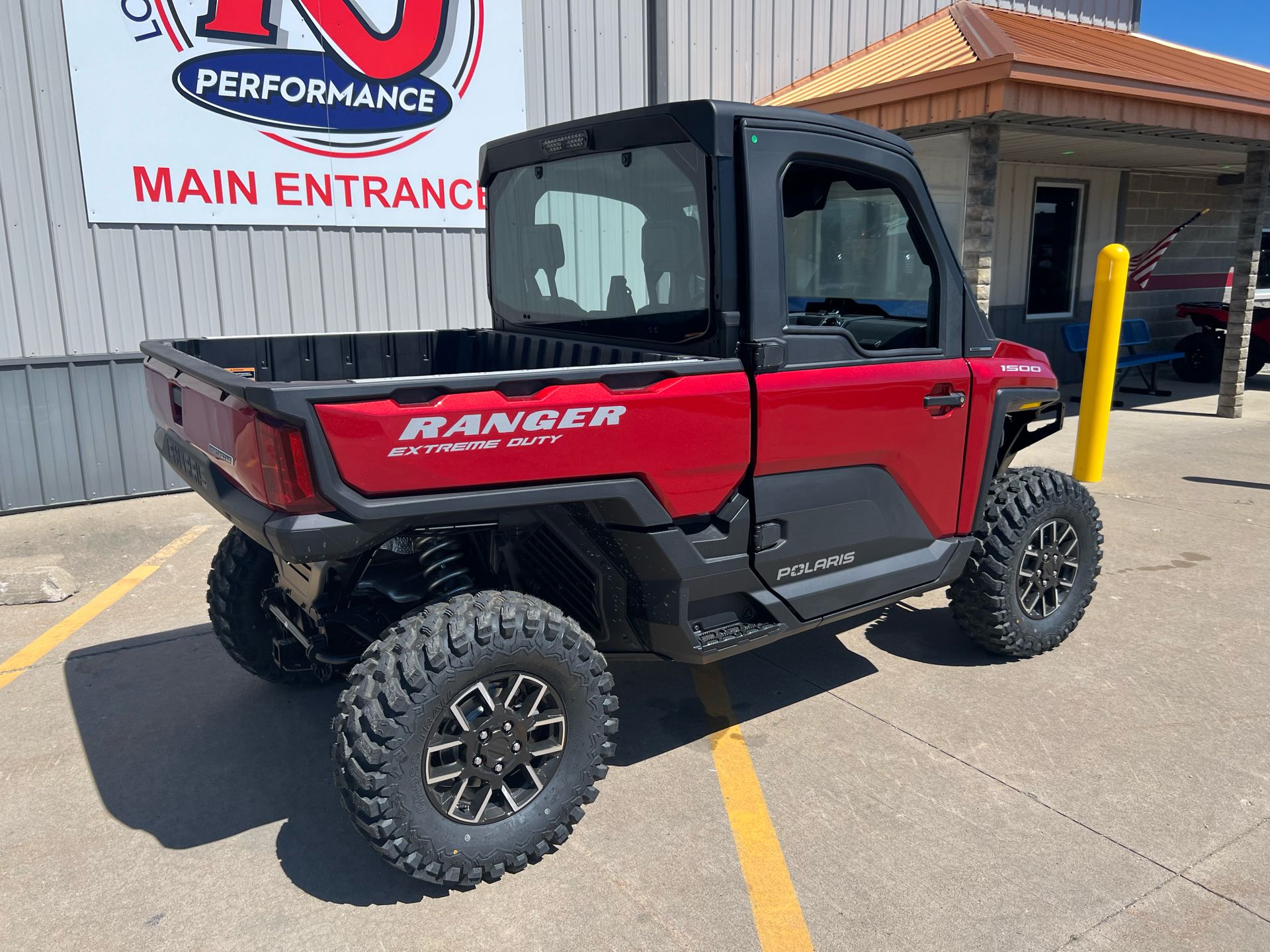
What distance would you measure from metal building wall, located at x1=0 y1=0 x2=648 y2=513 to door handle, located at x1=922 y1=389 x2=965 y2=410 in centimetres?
572

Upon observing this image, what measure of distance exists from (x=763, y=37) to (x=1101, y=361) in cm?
507

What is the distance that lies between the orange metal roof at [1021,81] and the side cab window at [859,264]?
13.5 feet

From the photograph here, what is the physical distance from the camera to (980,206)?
25.6 feet

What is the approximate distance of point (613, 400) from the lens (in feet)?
9.14

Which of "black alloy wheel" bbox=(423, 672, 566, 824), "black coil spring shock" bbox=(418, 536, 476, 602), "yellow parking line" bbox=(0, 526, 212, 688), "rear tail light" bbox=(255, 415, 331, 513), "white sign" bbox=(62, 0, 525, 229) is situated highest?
"white sign" bbox=(62, 0, 525, 229)

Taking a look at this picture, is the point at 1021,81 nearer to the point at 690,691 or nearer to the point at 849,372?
the point at 849,372

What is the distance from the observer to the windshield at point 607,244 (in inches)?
124

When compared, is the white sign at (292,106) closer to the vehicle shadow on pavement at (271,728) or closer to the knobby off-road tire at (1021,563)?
the vehicle shadow on pavement at (271,728)

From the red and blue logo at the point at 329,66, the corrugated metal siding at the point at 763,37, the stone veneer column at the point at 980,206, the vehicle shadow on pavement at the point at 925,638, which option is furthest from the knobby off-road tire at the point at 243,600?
the corrugated metal siding at the point at 763,37

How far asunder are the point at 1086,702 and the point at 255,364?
12.3 ft

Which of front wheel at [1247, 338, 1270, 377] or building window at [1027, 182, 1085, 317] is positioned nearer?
building window at [1027, 182, 1085, 317]

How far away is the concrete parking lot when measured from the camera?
2.70m

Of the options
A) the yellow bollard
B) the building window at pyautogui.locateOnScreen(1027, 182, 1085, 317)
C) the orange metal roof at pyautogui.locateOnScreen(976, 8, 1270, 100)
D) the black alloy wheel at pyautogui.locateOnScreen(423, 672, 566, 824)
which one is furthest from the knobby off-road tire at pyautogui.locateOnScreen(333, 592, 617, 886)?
the building window at pyautogui.locateOnScreen(1027, 182, 1085, 317)

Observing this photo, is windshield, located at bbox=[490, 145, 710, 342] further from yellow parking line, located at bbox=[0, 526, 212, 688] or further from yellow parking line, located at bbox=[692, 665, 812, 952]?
yellow parking line, located at bbox=[0, 526, 212, 688]
